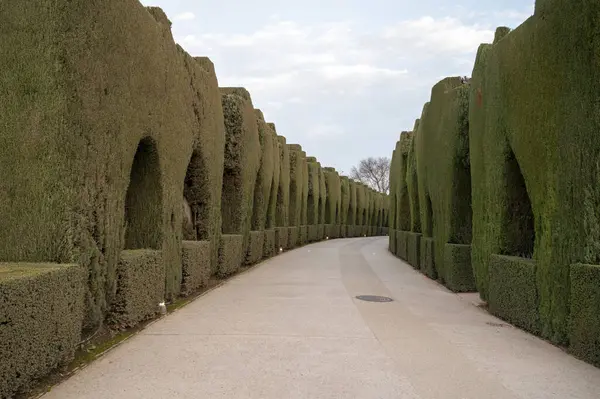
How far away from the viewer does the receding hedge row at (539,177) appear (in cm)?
684

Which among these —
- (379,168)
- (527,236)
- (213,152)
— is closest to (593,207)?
(527,236)

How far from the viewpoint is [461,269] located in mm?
12461

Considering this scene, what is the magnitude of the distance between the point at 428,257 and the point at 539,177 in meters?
7.97

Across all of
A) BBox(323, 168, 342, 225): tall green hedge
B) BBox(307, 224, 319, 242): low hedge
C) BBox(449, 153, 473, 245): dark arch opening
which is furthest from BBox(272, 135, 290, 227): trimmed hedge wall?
BBox(323, 168, 342, 225): tall green hedge

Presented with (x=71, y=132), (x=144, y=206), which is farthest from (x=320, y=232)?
(x=71, y=132)

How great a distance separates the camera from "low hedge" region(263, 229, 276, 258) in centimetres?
2034

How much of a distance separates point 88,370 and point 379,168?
10464 cm

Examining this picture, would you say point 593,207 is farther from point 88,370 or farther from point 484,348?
point 88,370

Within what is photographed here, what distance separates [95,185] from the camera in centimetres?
661

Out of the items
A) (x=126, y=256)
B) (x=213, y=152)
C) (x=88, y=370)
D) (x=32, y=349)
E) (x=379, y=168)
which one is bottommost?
(x=88, y=370)

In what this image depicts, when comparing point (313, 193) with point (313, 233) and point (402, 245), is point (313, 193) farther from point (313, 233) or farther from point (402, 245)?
point (402, 245)

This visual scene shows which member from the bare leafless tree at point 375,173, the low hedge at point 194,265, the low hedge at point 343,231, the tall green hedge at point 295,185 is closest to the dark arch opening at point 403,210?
the tall green hedge at point 295,185

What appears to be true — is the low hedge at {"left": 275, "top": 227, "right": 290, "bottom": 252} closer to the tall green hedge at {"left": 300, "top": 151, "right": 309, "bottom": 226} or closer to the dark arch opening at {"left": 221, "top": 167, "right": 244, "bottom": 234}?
the tall green hedge at {"left": 300, "top": 151, "right": 309, "bottom": 226}

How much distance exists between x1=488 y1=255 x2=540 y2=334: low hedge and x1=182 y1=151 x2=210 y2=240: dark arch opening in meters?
6.32
